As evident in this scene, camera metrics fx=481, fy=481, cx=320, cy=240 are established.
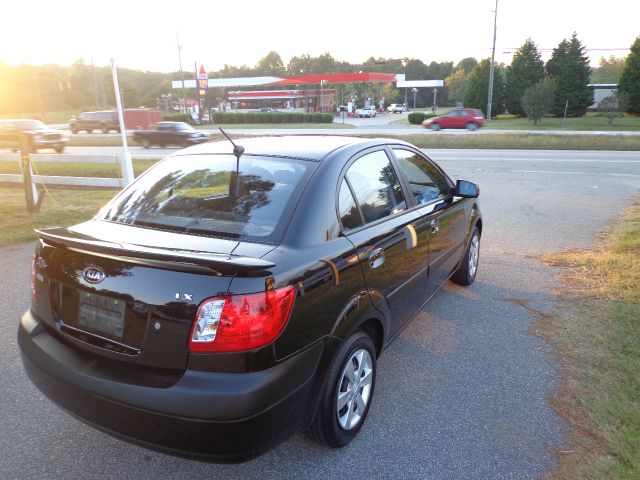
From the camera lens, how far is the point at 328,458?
2.70 meters

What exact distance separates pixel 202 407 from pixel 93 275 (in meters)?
0.83

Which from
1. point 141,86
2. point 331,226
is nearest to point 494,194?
point 331,226

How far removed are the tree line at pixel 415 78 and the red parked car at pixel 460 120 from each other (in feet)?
20.9

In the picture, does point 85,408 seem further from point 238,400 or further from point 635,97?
point 635,97

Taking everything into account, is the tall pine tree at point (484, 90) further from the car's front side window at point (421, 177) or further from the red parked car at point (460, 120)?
the car's front side window at point (421, 177)

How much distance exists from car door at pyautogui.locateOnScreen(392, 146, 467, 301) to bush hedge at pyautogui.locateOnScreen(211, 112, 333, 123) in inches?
1688

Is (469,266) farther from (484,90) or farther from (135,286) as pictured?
(484,90)

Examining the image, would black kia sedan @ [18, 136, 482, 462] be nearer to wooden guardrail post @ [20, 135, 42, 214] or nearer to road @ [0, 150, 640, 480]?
road @ [0, 150, 640, 480]

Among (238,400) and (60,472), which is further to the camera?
(60,472)

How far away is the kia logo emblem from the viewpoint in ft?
7.43

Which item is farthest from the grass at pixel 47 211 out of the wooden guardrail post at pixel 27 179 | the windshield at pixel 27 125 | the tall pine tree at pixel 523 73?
the tall pine tree at pixel 523 73

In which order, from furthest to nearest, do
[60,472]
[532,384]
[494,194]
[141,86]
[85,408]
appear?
1. [141,86]
2. [494,194]
3. [532,384]
4. [60,472]
5. [85,408]

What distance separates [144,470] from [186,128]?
87.3 ft

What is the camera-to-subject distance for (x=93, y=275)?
2.29m
